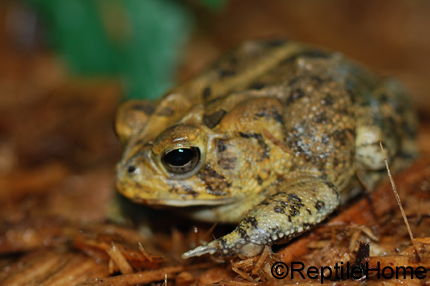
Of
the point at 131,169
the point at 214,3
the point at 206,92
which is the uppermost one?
the point at 214,3

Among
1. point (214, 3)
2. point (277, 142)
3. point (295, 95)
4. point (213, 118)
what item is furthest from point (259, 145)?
point (214, 3)

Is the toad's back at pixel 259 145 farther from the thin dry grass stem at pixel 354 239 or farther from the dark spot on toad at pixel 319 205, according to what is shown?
the thin dry grass stem at pixel 354 239

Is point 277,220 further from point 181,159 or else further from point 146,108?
point 146,108

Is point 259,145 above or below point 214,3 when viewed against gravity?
below

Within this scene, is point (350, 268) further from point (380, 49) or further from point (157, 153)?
point (380, 49)

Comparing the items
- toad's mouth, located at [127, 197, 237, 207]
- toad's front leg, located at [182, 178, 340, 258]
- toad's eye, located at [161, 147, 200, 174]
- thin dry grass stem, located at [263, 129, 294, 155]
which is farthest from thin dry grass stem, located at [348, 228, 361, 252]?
toad's eye, located at [161, 147, 200, 174]

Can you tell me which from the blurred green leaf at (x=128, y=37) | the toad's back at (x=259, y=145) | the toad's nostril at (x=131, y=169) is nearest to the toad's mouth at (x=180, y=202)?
the toad's back at (x=259, y=145)

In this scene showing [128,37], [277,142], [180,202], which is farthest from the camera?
[128,37]

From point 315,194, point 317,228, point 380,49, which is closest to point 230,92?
point 315,194
